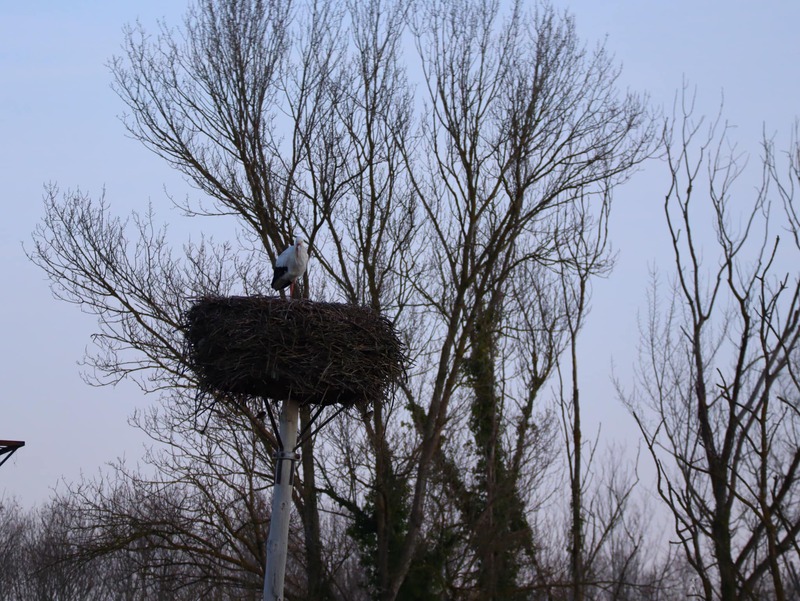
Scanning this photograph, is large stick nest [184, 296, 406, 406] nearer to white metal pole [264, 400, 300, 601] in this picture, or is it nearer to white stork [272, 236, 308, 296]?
white metal pole [264, 400, 300, 601]

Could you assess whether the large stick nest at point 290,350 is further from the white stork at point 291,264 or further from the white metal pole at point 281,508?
the white stork at point 291,264

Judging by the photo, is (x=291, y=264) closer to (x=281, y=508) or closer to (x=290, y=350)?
(x=290, y=350)

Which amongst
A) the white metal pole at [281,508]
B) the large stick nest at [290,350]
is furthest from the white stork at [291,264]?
the white metal pole at [281,508]

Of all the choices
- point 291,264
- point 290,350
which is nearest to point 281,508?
point 290,350

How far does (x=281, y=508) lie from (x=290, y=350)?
57.3 inches

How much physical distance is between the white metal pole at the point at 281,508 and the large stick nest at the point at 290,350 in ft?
0.78

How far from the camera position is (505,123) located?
1307 cm

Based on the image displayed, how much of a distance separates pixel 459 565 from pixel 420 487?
1.60 m

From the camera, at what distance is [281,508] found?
26.4 feet

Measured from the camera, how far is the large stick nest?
24.5 ft

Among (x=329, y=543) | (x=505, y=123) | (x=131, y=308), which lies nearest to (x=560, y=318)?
(x=505, y=123)

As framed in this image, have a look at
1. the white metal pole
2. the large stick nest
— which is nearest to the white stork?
the large stick nest

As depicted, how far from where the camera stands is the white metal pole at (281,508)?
8.04 m

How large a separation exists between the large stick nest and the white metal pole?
0.24m
